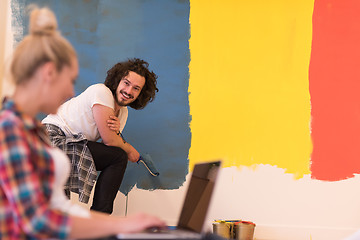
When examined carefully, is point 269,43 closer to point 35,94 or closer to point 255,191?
point 255,191

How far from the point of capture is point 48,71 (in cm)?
87

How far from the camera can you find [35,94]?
89 centimetres

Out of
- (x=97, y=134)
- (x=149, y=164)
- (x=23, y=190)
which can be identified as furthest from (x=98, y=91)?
(x=23, y=190)

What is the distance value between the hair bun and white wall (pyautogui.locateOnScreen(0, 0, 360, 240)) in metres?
2.11

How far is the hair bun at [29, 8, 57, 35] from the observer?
36.0 inches

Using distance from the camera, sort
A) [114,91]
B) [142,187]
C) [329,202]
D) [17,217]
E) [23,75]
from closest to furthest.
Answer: [17,217] → [23,75] → [114,91] → [329,202] → [142,187]

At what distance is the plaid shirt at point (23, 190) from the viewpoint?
2.47 ft

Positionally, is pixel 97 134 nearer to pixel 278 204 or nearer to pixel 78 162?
pixel 78 162

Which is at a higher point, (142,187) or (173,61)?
(173,61)

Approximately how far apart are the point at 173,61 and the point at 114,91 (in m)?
0.67

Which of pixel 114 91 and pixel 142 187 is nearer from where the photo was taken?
pixel 114 91

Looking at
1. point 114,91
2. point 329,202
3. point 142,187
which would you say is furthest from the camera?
point 142,187

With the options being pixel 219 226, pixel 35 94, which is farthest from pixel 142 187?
pixel 35 94

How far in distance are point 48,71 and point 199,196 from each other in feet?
2.07
